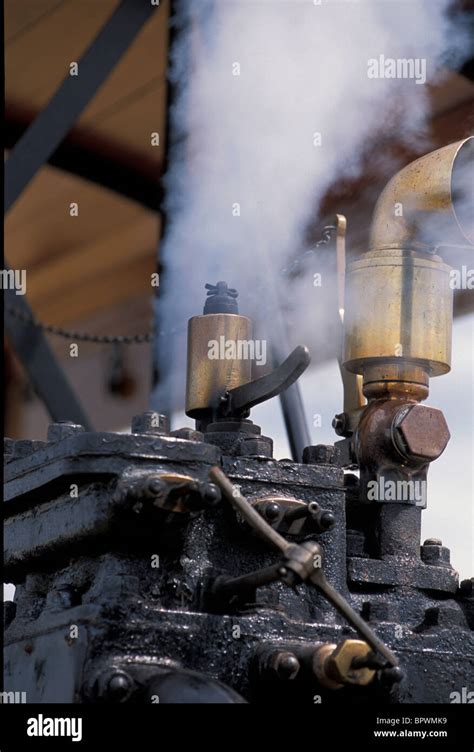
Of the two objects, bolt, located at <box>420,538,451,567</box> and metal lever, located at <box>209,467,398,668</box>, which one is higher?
bolt, located at <box>420,538,451,567</box>

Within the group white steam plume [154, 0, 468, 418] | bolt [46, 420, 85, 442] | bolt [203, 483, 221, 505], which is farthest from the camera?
white steam plume [154, 0, 468, 418]

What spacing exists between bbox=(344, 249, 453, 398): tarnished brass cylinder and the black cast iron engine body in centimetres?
24

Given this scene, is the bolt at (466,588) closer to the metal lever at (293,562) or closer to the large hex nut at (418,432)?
the large hex nut at (418,432)

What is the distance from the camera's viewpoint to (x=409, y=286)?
224 cm

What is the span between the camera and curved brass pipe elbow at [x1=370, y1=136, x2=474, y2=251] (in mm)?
2279

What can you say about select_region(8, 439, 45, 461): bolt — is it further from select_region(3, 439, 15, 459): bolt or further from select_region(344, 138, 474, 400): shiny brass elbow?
select_region(344, 138, 474, 400): shiny brass elbow

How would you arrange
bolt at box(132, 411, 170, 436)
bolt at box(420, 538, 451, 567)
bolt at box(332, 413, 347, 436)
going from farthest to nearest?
bolt at box(332, 413, 347, 436), bolt at box(420, 538, 451, 567), bolt at box(132, 411, 170, 436)

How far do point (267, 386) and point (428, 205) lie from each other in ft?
1.70

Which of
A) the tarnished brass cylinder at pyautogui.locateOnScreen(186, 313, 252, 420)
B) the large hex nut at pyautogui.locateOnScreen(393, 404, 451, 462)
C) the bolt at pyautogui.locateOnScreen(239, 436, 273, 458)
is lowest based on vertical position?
the bolt at pyautogui.locateOnScreen(239, 436, 273, 458)

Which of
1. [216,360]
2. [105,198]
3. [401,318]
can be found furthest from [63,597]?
[105,198]

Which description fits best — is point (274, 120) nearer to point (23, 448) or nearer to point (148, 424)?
point (23, 448)

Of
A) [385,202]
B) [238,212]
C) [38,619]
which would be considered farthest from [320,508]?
[238,212]

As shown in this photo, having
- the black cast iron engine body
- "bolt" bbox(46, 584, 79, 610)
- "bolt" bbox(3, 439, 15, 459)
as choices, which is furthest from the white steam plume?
"bolt" bbox(46, 584, 79, 610)

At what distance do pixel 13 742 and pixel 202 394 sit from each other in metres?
0.73
